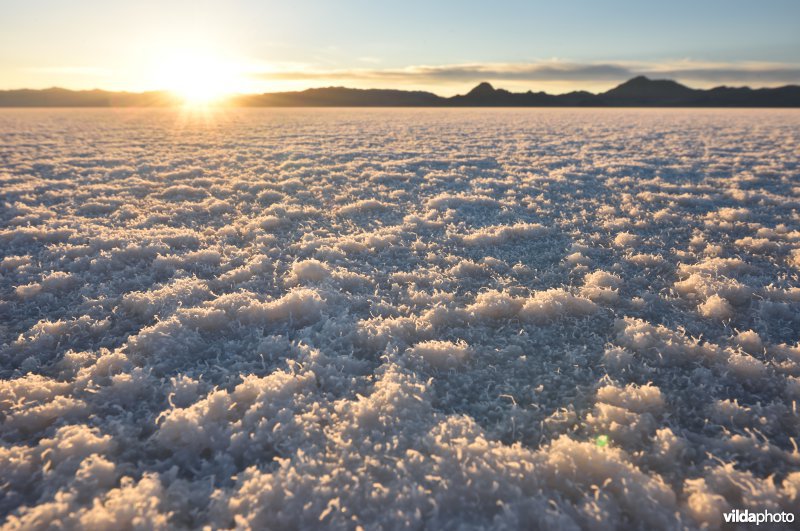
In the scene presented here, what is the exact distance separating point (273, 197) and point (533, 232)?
7372 mm

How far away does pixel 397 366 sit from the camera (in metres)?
4.52

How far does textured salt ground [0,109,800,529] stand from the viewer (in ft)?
10.2

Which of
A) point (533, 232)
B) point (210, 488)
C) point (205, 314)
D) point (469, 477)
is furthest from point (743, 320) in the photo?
point (205, 314)

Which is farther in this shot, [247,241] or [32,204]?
[32,204]

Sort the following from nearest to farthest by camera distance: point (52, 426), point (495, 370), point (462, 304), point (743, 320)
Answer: point (52, 426), point (495, 370), point (743, 320), point (462, 304)

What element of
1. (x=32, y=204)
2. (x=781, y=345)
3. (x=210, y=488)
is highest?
(x=32, y=204)

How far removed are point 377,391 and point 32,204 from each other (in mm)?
12114

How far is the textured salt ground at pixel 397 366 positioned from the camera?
3.10 metres

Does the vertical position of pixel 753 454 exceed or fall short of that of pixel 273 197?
it falls short

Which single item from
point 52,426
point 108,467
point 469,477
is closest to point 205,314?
point 52,426

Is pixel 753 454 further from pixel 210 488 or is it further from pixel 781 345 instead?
pixel 210 488

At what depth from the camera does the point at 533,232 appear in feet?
29.2

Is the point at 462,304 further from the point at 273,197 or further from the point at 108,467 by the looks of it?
the point at 273,197

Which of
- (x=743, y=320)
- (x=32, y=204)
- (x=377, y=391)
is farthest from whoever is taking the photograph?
(x=32, y=204)
